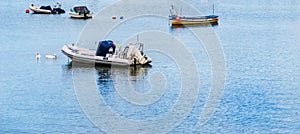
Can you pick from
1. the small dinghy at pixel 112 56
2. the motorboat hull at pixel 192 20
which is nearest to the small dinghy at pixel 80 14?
the motorboat hull at pixel 192 20

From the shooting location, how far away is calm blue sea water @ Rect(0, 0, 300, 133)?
34119 mm

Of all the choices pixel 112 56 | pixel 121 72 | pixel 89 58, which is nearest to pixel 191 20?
pixel 112 56

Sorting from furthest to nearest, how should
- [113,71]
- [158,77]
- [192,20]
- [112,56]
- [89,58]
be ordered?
[192,20] → [89,58] → [112,56] → [113,71] → [158,77]

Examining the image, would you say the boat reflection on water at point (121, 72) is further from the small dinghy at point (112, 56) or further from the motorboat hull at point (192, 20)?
the motorboat hull at point (192, 20)

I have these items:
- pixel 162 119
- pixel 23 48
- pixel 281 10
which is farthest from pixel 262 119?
pixel 281 10

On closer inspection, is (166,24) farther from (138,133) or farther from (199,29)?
(138,133)

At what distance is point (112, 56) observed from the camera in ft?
161

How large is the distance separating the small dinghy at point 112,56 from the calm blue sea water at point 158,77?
2.90 ft

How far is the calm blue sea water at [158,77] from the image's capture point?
1343 inches

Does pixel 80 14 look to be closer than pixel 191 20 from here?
No

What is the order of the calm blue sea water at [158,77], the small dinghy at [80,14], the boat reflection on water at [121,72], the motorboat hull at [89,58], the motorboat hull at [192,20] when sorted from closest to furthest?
the calm blue sea water at [158,77] → the boat reflection on water at [121,72] → the motorboat hull at [89,58] → the motorboat hull at [192,20] → the small dinghy at [80,14]

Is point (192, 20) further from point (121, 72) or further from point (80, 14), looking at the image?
point (121, 72)

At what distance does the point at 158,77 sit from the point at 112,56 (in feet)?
18.9

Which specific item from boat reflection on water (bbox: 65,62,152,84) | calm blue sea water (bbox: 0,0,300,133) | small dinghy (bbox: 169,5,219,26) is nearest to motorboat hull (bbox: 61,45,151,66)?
boat reflection on water (bbox: 65,62,152,84)
